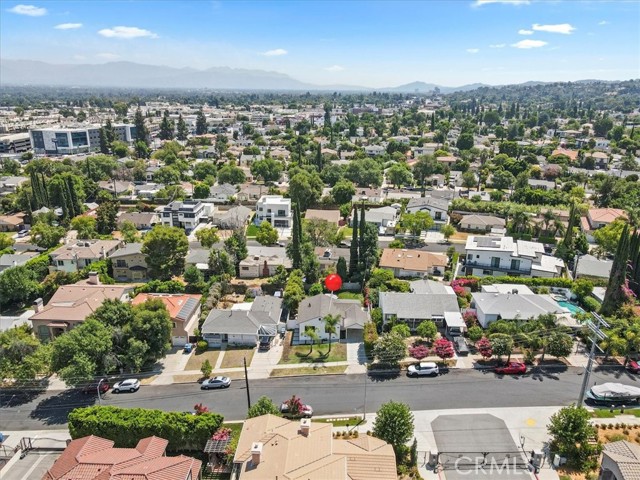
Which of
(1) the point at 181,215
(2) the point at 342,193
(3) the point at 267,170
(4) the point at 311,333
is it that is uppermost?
(3) the point at 267,170

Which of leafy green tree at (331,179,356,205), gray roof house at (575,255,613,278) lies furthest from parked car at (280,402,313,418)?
leafy green tree at (331,179,356,205)

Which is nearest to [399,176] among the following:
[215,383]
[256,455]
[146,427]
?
[215,383]

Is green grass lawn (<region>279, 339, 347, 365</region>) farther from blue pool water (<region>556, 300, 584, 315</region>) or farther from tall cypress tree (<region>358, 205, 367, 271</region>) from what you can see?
blue pool water (<region>556, 300, 584, 315</region>)

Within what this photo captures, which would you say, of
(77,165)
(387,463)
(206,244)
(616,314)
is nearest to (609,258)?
(616,314)

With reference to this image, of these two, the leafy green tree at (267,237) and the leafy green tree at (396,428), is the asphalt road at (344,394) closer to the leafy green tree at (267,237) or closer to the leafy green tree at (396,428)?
the leafy green tree at (396,428)

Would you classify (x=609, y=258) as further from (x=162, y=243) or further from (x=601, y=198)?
(x=162, y=243)

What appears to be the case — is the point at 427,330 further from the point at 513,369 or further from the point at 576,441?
the point at 576,441
